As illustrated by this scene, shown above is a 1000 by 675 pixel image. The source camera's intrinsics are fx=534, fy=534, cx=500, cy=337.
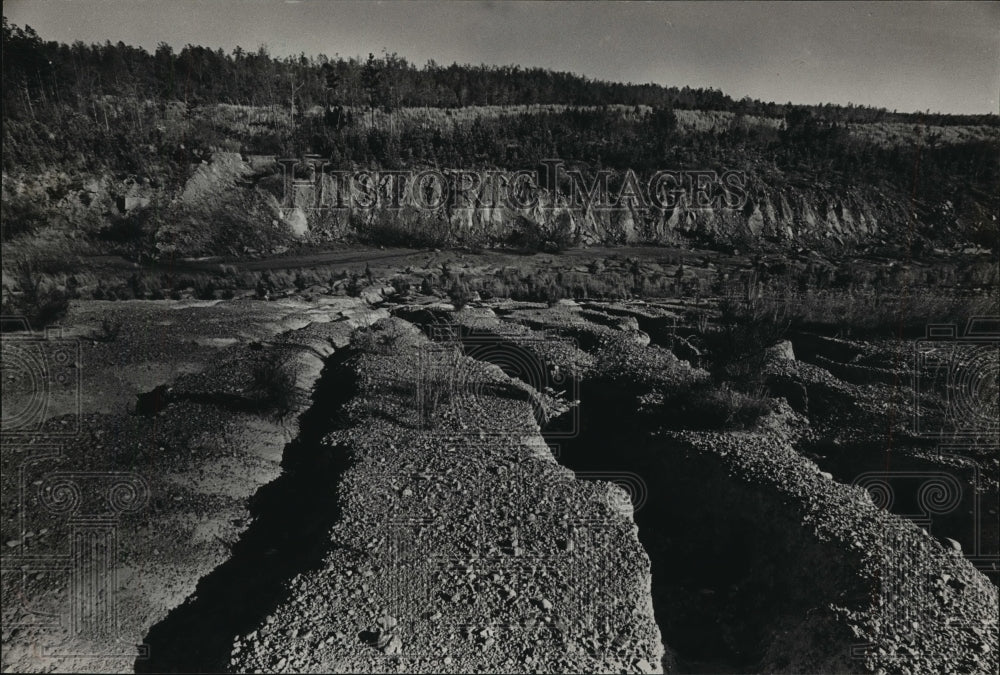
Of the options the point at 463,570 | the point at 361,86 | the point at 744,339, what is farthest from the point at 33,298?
the point at 361,86

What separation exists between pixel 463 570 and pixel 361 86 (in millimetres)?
52730

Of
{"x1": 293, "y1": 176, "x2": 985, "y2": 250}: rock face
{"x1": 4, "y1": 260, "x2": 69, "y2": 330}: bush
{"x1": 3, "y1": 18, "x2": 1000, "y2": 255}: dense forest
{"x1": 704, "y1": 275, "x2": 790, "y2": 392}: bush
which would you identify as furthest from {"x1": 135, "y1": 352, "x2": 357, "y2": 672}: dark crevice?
{"x1": 293, "y1": 176, "x2": 985, "y2": 250}: rock face

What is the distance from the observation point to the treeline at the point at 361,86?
37.2 metres

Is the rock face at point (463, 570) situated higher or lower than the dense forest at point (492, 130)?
lower

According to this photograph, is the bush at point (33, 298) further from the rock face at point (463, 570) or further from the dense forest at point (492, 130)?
the dense forest at point (492, 130)

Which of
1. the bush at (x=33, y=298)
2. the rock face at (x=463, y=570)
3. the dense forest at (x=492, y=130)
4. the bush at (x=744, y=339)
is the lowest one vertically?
the rock face at (x=463, y=570)

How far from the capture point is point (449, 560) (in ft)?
15.2

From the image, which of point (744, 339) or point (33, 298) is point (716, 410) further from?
point (33, 298)

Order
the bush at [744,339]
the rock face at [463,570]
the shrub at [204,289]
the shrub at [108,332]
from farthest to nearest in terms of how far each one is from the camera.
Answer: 1. the shrub at [204,289]
2. the bush at [744,339]
3. the shrub at [108,332]
4. the rock face at [463,570]

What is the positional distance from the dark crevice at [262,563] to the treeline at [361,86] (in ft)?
106

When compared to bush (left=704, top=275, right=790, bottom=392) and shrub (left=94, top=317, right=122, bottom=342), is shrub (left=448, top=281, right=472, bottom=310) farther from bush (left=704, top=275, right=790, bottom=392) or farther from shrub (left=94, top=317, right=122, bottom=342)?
shrub (left=94, top=317, right=122, bottom=342)

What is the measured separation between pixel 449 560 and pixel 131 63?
47280mm

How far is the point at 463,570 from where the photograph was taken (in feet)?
14.9

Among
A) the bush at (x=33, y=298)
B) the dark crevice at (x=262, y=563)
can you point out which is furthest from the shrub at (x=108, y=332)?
the dark crevice at (x=262, y=563)
